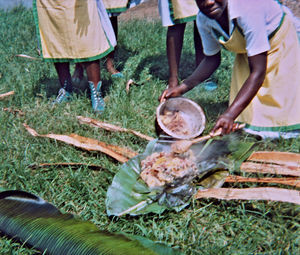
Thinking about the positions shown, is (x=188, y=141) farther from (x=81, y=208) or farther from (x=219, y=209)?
(x=81, y=208)

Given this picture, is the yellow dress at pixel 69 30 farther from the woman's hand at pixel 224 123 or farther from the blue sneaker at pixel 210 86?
the woman's hand at pixel 224 123

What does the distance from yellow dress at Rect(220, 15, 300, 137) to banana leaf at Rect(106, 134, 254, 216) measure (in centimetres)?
32

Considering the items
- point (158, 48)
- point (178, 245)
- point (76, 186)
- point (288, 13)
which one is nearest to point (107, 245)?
point (178, 245)

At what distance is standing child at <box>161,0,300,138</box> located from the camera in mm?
2191

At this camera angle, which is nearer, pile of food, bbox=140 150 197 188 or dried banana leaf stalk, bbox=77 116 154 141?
pile of food, bbox=140 150 197 188

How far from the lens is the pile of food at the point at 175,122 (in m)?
2.59

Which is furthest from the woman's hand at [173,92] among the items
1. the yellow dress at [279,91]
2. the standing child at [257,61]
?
the yellow dress at [279,91]

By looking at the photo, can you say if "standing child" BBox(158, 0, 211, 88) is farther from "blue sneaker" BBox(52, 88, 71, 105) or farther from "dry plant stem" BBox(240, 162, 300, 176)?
"dry plant stem" BBox(240, 162, 300, 176)

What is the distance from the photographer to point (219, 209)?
6.57ft

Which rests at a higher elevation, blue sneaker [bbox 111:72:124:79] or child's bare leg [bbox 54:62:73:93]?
child's bare leg [bbox 54:62:73:93]

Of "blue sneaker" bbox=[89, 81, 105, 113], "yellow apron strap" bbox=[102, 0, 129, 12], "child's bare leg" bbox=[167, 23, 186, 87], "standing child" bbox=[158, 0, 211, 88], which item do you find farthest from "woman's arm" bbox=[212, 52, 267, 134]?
"yellow apron strap" bbox=[102, 0, 129, 12]

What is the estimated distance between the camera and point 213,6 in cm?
217

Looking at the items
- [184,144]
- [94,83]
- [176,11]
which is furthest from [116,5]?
[184,144]

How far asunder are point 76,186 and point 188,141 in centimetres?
79
